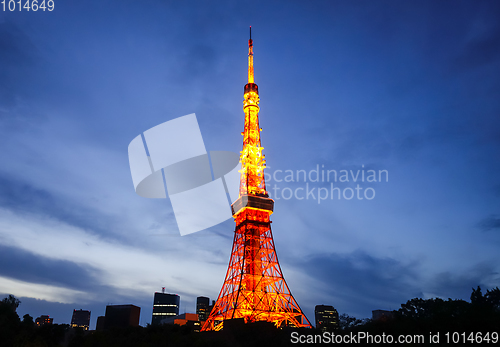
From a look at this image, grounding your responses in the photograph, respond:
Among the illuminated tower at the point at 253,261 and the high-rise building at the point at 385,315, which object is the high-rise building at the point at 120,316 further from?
the high-rise building at the point at 385,315

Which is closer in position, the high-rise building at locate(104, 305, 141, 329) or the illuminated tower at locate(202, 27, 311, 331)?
the illuminated tower at locate(202, 27, 311, 331)

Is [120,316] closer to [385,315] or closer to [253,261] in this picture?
[253,261]

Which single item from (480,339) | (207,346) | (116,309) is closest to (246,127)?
(116,309)

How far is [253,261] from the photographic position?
201 ft

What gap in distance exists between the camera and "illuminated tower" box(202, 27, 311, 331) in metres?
56.6

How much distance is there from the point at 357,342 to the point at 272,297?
105 feet

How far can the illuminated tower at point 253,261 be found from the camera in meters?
56.6

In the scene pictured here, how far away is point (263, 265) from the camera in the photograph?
A: 6075cm

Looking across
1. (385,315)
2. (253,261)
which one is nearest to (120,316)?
(253,261)

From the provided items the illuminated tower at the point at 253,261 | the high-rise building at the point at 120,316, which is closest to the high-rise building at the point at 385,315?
the illuminated tower at the point at 253,261

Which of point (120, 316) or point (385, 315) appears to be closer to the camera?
point (385, 315)

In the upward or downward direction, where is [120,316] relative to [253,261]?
downward

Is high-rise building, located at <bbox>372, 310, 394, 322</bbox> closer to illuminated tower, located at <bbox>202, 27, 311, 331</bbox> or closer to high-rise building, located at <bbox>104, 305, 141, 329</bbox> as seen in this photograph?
illuminated tower, located at <bbox>202, 27, 311, 331</bbox>

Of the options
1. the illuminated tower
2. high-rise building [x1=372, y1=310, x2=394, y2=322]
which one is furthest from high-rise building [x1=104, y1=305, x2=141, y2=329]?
high-rise building [x1=372, y1=310, x2=394, y2=322]
